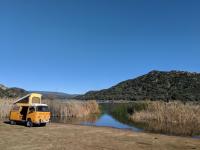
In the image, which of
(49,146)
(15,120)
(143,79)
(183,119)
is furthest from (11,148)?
(143,79)

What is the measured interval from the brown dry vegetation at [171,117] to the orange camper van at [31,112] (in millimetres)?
9000

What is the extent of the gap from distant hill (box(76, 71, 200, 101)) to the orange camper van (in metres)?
77.5

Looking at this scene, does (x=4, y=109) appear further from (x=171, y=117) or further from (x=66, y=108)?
(x=171, y=117)

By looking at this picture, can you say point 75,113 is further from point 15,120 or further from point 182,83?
point 182,83

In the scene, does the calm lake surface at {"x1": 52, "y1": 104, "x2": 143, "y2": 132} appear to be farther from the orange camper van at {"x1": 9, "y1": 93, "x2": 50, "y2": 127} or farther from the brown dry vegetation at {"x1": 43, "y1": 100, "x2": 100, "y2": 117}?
the orange camper van at {"x1": 9, "y1": 93, "x2": 50, "y2": 127}

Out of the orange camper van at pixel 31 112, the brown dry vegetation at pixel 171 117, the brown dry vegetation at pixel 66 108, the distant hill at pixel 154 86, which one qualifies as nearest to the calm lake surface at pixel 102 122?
the brown dry vegetation at pixel 171 117

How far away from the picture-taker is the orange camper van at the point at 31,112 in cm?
2530

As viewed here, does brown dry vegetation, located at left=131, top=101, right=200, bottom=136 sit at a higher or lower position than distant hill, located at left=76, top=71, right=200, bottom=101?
lower

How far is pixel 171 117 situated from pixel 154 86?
8936cm

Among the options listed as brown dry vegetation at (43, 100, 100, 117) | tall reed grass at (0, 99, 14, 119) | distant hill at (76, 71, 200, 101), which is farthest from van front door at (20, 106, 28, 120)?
distant hill at (76, 71, 200, 101)

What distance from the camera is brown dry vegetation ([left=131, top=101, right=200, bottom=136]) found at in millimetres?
29705

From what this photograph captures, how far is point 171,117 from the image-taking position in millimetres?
33344

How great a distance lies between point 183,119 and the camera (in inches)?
1284

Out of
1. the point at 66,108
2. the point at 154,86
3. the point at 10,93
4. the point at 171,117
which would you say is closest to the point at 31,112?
the point at 171,117
